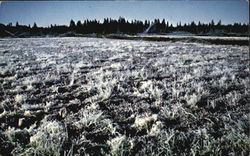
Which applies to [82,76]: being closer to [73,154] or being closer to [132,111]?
[132,111]

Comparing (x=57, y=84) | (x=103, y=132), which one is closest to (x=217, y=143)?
(x=103, y=132)

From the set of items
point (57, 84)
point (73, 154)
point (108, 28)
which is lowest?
point (73, 154)

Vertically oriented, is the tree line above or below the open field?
above

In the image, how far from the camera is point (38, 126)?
12.3 ft

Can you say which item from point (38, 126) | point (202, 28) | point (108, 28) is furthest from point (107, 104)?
point (202, 28)

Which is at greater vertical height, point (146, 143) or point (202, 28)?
point (202, 28)

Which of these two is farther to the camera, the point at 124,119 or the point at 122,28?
the point at 122,28

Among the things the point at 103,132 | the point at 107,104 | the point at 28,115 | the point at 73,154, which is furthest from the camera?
the point at 107,104

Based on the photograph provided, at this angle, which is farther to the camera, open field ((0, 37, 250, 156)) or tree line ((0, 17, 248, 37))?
tree line ((0, 17, 248, 37))

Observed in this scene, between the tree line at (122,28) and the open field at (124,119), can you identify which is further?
the tree line at (122,28)

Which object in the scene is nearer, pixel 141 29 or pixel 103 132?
pixel 103 132

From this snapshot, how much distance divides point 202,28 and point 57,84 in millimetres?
96243

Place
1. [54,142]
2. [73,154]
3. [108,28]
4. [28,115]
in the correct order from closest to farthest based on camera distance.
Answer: [73,154] < [54,142] < [28,115] < [108,28]

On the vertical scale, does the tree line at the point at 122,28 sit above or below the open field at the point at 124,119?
above
